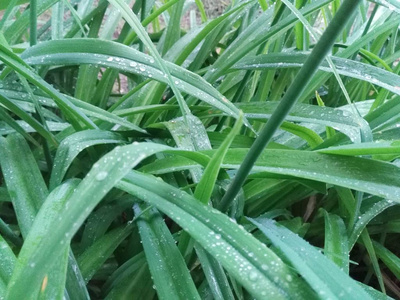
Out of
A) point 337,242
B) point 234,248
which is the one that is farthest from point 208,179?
point 337,242

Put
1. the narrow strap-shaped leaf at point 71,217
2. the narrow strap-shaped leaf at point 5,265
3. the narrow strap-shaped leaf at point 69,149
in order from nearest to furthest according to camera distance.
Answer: the narrow strap-shaped leaf at point 71,217 < the narrow strap-shaped leaf at point 5,265 < the narrow strap-shaped leaf at point 69,149

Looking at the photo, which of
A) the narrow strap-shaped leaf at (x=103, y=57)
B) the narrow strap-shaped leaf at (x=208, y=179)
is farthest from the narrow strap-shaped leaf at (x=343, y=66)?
the narrow strap-shaped leaf at (x=208, y=179)

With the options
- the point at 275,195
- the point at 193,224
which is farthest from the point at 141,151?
the point at 275,195

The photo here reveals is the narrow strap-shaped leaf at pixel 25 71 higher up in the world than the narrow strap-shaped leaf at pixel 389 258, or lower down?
higher up

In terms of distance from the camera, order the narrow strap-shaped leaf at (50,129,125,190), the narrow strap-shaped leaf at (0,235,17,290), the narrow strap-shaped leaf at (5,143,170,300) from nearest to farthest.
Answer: the narrow strap-shaped leaf at (5,143,170,300) < the narrow strap-shaped leaf at (0,235,17,290) < the narrow strap-shaped leaf at (50,129,125,190)

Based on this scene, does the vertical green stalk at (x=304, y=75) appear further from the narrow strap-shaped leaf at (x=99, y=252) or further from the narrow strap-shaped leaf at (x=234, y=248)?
the narrow strap-shaped leaf at (x=99, y=252)

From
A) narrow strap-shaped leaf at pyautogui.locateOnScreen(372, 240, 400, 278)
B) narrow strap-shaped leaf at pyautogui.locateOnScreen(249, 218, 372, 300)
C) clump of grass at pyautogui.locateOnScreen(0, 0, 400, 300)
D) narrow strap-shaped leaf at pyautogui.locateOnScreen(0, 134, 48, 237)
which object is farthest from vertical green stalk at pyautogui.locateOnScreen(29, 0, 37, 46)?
narrow strap-shaped leaf at pyautogui.locateOnScreen(372, 240, 400, 278)

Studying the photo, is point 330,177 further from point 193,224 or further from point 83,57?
point 83,57

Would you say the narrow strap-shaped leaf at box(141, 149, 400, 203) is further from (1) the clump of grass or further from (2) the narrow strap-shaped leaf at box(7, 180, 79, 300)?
(2) the narrow strap-shaped leaf at box(7, 180, 79, 300)
